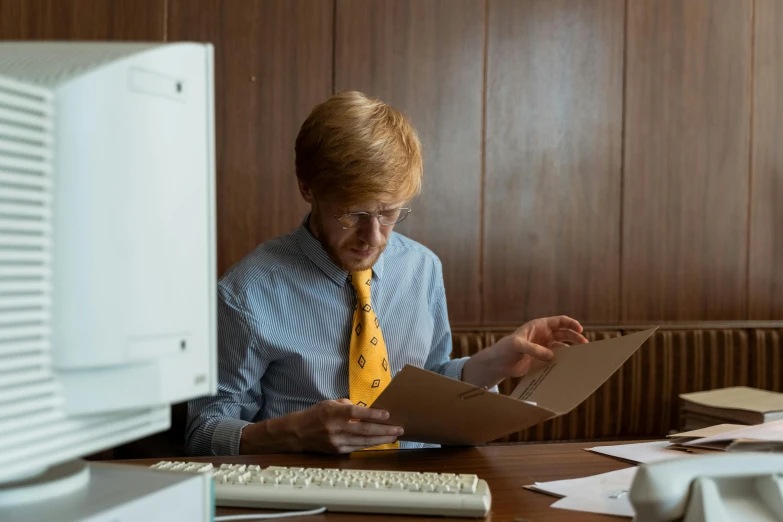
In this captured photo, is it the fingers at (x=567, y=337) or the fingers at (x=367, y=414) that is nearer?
the fingers at (x=367, y=414)

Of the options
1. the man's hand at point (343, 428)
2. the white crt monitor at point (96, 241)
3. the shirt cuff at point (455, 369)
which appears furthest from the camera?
the shirt cuff at point (455, 369)

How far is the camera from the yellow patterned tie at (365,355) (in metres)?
2.01

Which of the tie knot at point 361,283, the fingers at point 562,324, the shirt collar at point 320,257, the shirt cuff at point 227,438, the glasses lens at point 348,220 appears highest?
the glasses lens at point 348,220

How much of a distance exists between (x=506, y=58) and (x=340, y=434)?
2.31 m

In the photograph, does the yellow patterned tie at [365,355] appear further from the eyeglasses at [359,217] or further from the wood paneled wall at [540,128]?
the wood paneled wall at [540,128]

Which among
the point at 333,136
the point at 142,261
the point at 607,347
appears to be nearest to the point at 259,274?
the point at 333,136

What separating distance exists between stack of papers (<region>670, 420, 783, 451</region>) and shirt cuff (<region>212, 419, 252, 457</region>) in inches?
34.3

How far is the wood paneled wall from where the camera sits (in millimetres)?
3191

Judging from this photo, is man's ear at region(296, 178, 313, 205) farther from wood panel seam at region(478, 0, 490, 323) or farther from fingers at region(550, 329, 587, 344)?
A: wood panel seam at region(478, 0, 490, 323)

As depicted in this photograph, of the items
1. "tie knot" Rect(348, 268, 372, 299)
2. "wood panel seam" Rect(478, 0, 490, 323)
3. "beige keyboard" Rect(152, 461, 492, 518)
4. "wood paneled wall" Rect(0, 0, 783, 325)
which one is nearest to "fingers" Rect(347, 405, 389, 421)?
"beige keyboard" Rect(152, 461, 492, 518)

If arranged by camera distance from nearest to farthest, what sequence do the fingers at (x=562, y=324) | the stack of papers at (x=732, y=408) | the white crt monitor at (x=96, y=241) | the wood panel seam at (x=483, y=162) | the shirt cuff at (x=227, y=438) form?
the white crt monitor at (x=96, y=241) < the shirt cuff at (x=227, y=438) < the fingers at (x=562, y=324) < the stack of papers at (x=732, y=408) < the wood panel seam at (x=483, y=162)

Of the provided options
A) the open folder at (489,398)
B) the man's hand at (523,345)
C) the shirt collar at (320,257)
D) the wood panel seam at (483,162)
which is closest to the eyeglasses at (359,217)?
the shirt collar at (320,257)

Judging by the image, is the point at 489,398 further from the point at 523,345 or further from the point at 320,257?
the point at 320,257

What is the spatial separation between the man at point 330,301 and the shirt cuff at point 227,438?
3 cm
